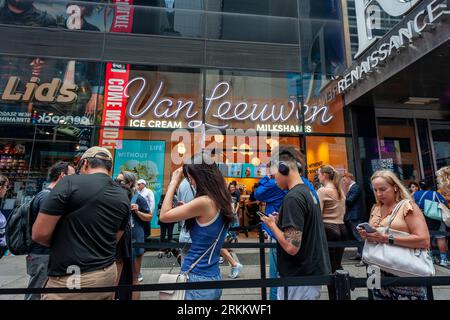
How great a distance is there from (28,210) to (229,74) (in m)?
7.43

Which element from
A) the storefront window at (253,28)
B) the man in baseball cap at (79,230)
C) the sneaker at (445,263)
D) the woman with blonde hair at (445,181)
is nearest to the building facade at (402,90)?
the storefront window at (253,28)

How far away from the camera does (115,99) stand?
831 cm

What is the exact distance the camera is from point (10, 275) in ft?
17.4

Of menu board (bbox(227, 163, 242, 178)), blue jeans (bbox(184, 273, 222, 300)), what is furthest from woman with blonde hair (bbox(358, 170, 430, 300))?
menu board (bbox(227, 163, 242, 178))

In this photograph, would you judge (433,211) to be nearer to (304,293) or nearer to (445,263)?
(445,263)


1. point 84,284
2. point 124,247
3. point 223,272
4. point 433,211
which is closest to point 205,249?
point 84,284

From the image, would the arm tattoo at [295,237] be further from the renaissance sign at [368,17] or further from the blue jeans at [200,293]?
the renaissance sign at [368,17]

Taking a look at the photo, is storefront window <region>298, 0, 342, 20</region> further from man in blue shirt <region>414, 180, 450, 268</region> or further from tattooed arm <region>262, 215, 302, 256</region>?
tattooed arm <region>262, 215, 302, 256</region>

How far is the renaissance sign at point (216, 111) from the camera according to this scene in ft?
27.8

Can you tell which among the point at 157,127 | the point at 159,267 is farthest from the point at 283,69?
the point at 159,267

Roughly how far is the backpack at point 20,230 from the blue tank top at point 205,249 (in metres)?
1.82

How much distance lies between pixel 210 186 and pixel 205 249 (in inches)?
19.1
